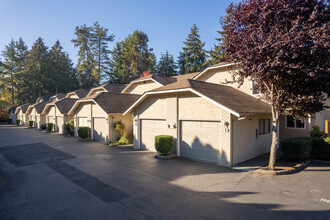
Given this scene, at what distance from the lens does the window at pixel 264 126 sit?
44.0 feet

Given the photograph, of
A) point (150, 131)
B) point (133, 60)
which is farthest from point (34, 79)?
point (150, 131)

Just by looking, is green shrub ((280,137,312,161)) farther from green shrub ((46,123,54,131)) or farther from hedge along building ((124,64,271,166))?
green shrub ((46,123,54,131))

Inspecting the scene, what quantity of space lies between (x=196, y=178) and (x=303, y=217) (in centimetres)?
418

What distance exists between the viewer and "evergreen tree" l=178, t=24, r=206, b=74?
51844 mm

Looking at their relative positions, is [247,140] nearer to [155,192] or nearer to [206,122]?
[206,122]

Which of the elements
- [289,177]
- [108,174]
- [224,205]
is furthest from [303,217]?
[108,174]

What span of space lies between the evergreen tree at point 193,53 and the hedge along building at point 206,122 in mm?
37449

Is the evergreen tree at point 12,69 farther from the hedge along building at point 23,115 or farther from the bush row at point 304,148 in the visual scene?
the bush row at point 304,148

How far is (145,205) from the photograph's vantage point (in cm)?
640

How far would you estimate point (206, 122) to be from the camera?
1185 centimetres

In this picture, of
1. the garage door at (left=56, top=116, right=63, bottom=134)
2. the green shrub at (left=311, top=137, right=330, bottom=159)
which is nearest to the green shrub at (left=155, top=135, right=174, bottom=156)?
the green shrub at (left=311, top=137, right=330, bottom=159)

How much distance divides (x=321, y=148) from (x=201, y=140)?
23.5ft

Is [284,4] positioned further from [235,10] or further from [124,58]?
[124,58]

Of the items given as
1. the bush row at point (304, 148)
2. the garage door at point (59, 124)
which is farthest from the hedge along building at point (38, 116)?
the bush row at point (304, 148)
